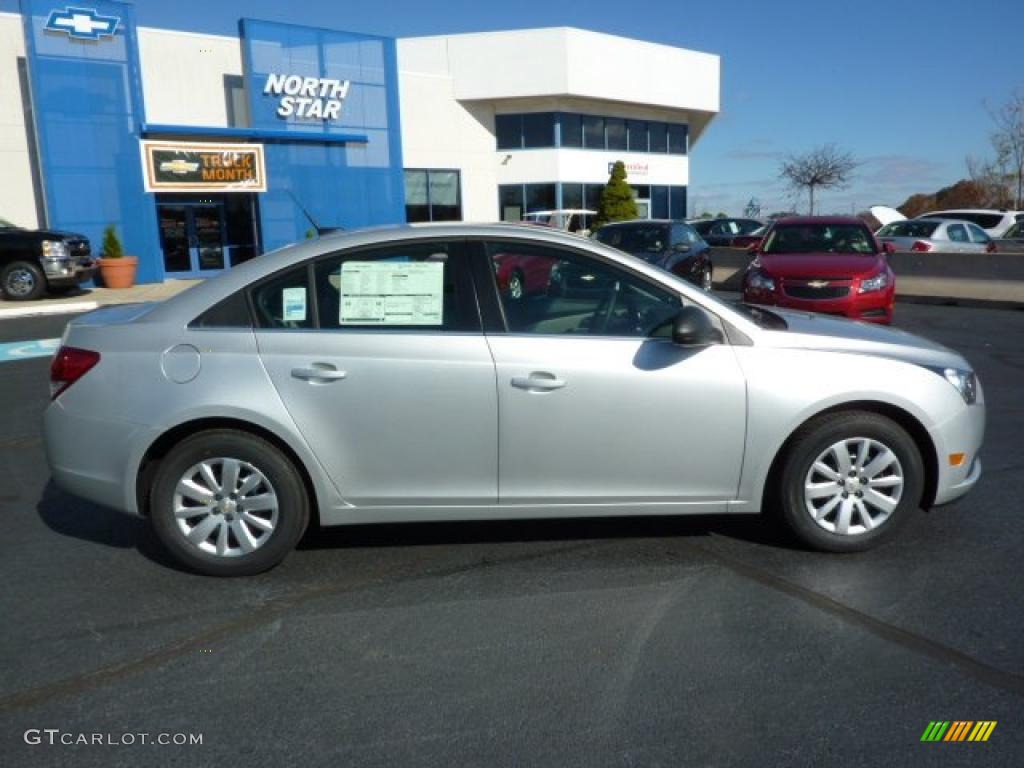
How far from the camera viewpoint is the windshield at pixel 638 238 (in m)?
14.1

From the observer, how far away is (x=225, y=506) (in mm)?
3984

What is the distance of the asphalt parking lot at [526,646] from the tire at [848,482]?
0.47 ft

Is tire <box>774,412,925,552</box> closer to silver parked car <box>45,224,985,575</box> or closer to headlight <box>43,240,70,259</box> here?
silver parked car <box>45,224,985,575</box>

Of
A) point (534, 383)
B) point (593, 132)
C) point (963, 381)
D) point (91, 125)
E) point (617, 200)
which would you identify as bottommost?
point (963, 381)

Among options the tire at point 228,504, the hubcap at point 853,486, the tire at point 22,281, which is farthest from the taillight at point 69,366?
the tire at point 22,281

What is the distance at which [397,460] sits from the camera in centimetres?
399

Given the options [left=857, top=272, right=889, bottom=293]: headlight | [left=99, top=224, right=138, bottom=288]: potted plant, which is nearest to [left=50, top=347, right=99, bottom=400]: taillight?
[left=857, top=272, right=889, bottom=293]: headlight

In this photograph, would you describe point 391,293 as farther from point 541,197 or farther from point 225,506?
point 541,197

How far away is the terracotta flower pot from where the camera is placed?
70.8ft

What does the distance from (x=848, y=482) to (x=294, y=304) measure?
2.76 meters

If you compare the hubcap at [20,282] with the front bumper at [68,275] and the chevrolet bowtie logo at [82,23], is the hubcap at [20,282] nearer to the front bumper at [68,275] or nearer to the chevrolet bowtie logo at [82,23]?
the front bumper at [68,275]

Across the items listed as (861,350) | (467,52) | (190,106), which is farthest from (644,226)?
(467,52)

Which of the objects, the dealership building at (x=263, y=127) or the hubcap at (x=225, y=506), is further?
the dealership building at (x=263, y=127)

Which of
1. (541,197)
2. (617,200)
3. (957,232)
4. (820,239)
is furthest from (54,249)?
(617,200)
